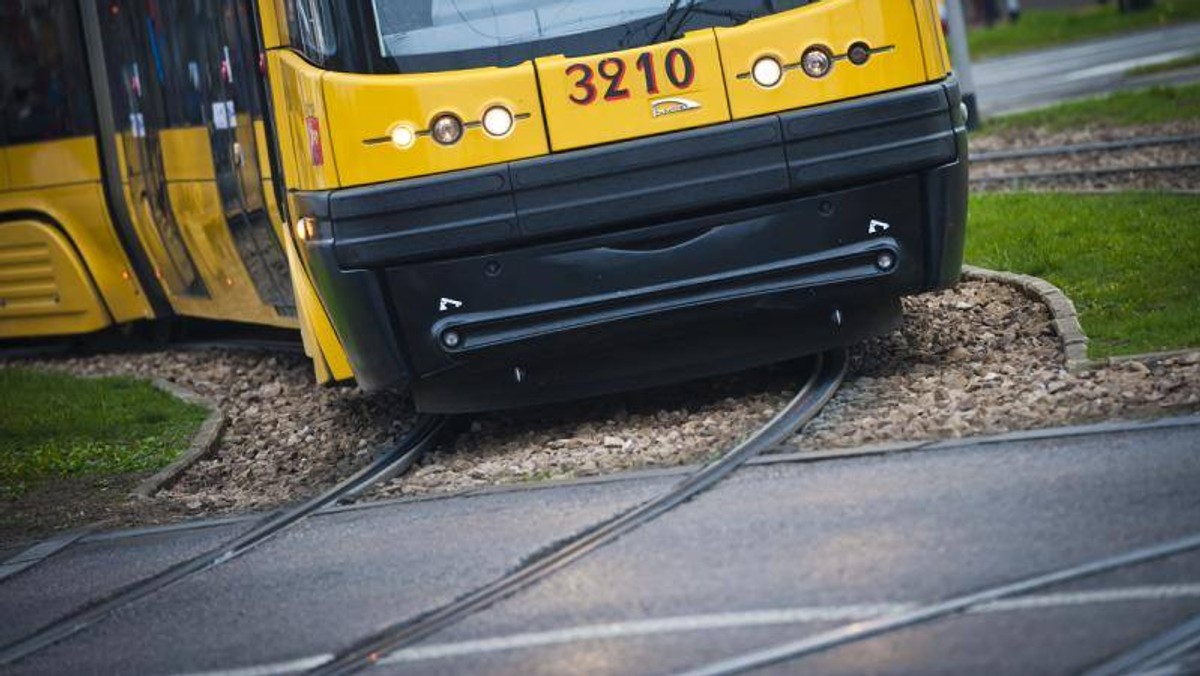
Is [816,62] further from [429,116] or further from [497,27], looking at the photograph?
[429,116]

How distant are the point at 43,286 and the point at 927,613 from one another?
38.6ft

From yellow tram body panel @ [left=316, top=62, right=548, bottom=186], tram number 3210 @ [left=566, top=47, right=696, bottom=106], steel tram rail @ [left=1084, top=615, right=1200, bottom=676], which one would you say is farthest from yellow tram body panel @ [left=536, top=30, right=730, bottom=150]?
steel tram rail @ [left=1084, top=615, right=1200, bottom=676]

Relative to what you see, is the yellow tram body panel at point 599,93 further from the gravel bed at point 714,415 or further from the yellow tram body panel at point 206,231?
the yellow tram body panel at point 206,231

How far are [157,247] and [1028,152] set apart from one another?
786 centimetres

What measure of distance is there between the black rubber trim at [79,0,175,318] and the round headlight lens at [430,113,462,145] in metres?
6.82

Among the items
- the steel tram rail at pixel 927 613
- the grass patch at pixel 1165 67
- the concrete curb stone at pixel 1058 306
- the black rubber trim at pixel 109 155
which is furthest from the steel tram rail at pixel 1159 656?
the grass patch at pixel 1165 67

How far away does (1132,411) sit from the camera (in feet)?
29.4

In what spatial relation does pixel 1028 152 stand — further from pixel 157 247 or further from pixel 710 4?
pixel 710 4

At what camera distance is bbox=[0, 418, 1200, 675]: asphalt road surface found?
21.1 ft

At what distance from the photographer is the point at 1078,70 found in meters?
30.5

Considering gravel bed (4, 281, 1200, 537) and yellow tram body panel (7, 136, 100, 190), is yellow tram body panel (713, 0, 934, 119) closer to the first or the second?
gravel bed (4, 281, 1200, 537)

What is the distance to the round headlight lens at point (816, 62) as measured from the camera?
32.5 feet

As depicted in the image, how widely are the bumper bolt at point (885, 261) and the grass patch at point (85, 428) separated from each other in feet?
12.2

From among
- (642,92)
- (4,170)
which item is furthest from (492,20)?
Result: (4,170)
